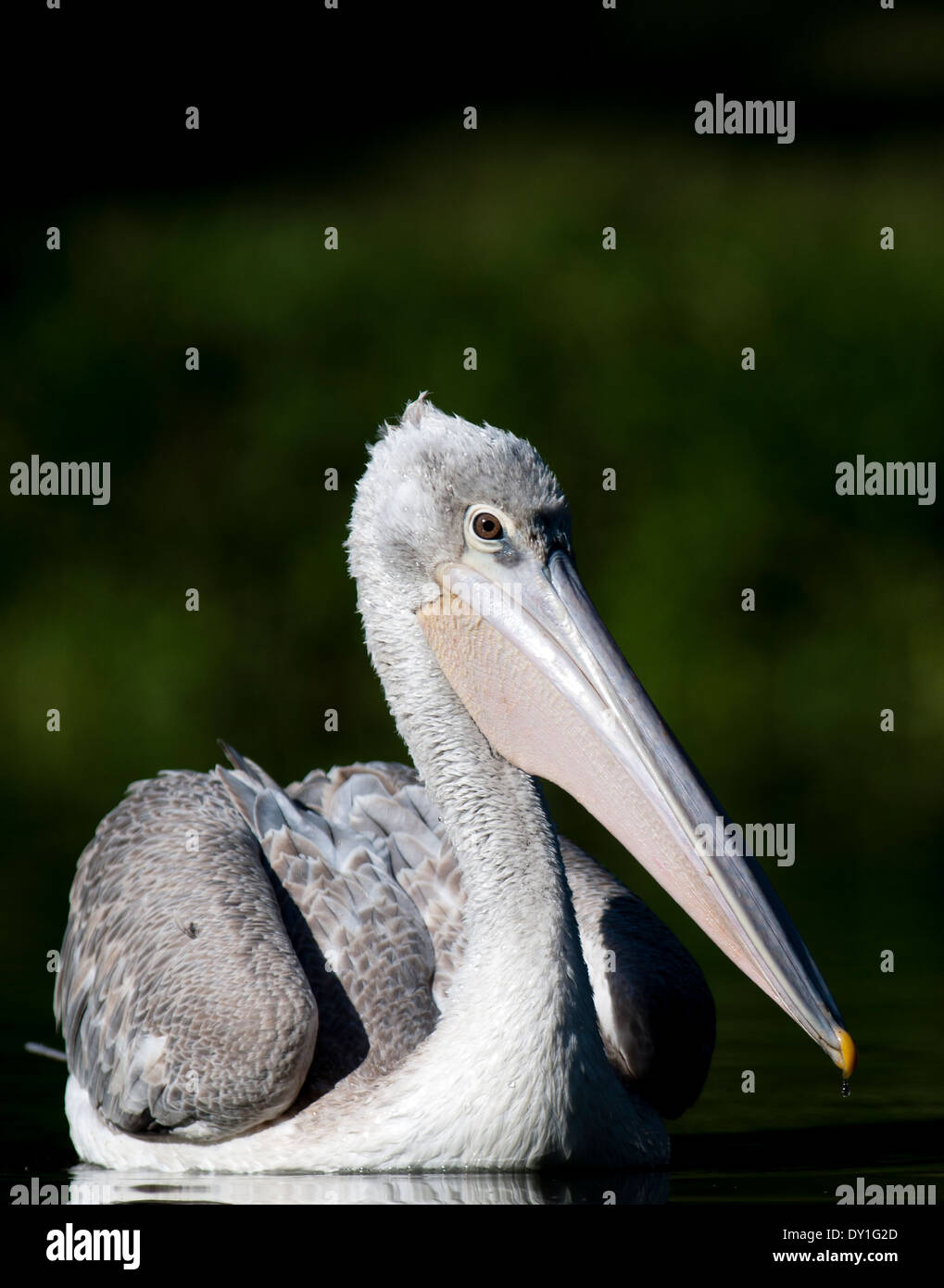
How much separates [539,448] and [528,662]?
8478 mm

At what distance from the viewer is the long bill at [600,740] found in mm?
5391

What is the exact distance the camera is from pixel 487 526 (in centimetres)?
573

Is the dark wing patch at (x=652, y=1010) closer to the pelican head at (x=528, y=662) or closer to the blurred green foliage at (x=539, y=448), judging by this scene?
the pelican head at (x=528, y=662)

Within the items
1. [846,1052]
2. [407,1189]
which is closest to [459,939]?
[407,1189]

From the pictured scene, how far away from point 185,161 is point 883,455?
817cm

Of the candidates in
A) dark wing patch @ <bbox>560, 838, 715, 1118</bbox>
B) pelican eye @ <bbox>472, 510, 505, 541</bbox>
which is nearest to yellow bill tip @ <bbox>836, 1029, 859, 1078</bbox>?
dark wing patch @ <bbox>560, 838, 715, 1118</bbox>

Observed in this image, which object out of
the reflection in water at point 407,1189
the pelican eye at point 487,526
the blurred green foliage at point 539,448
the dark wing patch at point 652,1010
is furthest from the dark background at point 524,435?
the pelican eye at point 487,526

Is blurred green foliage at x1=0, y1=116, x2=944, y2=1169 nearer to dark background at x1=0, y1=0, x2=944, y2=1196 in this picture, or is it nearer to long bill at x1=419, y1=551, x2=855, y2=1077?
dark background at x1=0, y1=0, x2=944, y2=1196

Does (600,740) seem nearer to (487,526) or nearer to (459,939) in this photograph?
(487,526)

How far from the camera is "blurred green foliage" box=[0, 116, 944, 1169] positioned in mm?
13602

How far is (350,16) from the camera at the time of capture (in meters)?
22.9

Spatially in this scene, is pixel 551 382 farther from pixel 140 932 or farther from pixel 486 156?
pixel 140 932

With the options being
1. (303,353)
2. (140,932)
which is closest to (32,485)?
(303,353)

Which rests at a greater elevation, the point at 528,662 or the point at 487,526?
the point at 487,526
